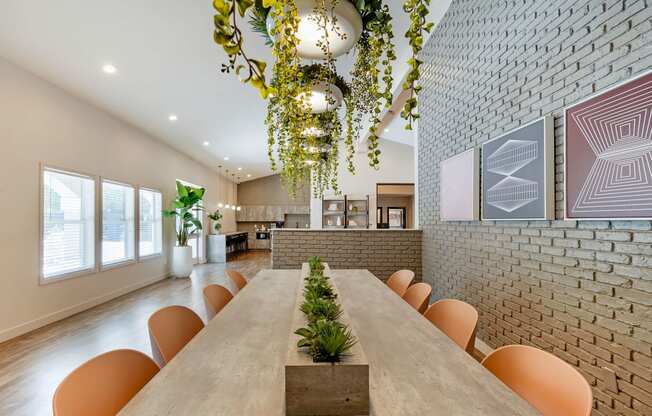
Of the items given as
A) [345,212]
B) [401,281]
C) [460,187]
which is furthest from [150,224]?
[460,187]

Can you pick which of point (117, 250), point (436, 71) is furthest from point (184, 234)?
point (436, 71)

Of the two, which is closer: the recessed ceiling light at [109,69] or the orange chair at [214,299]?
the orange chair at [214,299]

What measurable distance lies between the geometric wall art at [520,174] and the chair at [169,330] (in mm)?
2383

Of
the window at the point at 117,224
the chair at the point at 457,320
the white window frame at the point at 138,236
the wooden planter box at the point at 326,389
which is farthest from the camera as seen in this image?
the white window frame at the point at 138,236

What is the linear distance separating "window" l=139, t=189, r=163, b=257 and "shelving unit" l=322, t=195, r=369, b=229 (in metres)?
4.09

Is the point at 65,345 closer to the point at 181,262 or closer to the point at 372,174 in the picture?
the point at 181,262

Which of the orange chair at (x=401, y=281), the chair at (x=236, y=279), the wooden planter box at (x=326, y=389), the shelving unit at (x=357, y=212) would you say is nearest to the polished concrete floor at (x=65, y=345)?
Answer: the chair at (x=236, y=279)

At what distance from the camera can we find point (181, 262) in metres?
6.76

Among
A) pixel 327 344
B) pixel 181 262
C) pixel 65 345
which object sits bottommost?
pixel 65 345

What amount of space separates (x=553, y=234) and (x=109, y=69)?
187 inches

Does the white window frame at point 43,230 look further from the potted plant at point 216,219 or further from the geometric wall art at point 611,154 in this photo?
the geometric wall art at point 611,154

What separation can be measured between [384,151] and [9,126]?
7542mm

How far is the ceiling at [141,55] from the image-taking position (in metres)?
2.80

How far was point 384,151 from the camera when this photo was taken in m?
8.90
